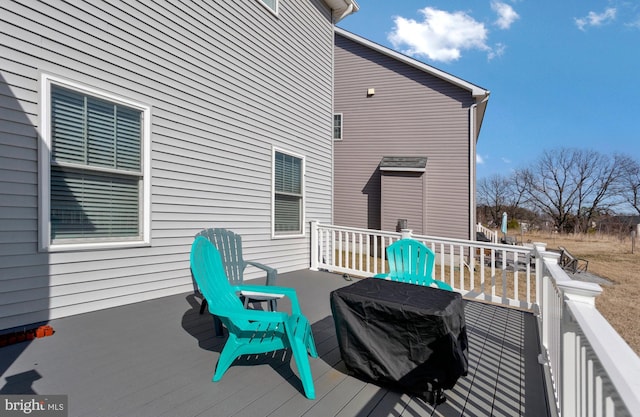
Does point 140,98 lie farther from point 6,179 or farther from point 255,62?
point 255,62

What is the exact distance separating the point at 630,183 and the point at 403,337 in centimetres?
3381

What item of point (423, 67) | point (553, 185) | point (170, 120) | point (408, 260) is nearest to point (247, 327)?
point (408, 260)

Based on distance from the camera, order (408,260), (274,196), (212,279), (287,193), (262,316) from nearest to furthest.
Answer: (262,316)
(212,279)
(408,260)
(274,196)
(287,193)

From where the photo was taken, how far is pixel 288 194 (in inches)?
227

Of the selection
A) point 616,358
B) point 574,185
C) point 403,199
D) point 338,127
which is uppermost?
point 338,127

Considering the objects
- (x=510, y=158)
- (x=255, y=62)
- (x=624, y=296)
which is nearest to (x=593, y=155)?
(x=510, y=158)

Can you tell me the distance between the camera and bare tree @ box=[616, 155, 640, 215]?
2545 centimetres

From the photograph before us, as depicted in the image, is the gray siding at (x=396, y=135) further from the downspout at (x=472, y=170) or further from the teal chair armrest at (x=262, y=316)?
the teal chair armrest at (x=262, y=316)

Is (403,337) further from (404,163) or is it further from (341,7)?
(404,163)

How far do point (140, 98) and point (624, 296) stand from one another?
9.16 metres

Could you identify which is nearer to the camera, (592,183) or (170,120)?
(170,120)

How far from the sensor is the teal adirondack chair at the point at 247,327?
1.95 metres

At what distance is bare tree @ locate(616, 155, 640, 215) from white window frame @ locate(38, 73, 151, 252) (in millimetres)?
33962

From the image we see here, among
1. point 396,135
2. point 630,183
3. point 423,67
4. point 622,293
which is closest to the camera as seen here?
point 622,293
